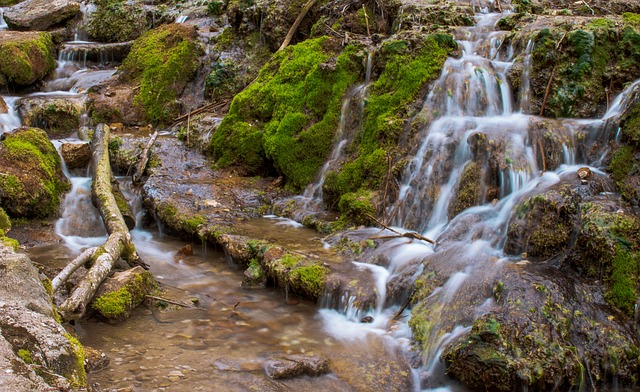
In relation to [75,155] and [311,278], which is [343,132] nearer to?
[311,278]

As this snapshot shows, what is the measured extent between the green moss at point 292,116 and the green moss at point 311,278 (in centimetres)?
303

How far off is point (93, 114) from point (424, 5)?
24.8 feet

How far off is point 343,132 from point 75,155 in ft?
15.6

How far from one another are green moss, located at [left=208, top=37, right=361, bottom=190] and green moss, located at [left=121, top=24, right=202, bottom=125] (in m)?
2.63

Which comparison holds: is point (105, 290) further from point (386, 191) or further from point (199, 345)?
point (386, 191)

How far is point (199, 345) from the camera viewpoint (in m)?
4.87

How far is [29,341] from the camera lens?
2.92 meters

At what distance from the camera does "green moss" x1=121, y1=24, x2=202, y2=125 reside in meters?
12.0

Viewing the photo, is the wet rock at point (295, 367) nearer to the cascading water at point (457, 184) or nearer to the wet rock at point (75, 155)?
the cascading water at point (457, 184)

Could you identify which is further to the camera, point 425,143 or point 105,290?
point 425,143

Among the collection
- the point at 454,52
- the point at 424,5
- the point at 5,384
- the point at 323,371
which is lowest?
the point at 323,371

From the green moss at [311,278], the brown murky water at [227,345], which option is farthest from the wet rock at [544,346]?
the green moss at [311,278]

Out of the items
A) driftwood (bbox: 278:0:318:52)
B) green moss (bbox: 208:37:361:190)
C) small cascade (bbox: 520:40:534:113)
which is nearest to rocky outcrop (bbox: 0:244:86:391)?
green moss (bbox: 208:37:361:190)

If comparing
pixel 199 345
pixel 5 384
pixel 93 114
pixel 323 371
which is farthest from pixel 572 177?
pixel 93 114
